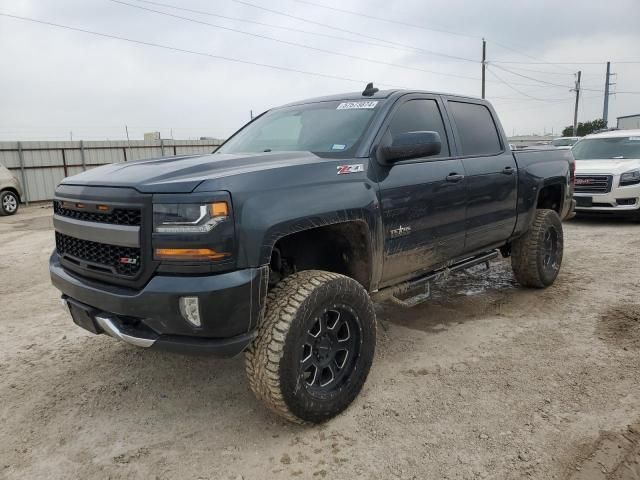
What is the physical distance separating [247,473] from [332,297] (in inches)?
39.1

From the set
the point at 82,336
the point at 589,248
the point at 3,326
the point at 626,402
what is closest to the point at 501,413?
the point at 626,402

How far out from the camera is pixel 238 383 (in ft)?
11.1

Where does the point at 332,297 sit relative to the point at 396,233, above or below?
below

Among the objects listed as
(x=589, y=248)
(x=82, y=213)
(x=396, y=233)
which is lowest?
(x=589, y=248)

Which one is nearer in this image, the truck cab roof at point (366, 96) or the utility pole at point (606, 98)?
the truck cab roof at point (366, 96)

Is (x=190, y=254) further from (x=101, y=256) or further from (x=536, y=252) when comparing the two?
(x=536, y=252)

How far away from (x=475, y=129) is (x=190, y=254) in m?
3.12

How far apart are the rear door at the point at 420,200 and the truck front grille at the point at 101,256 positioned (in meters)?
1.55

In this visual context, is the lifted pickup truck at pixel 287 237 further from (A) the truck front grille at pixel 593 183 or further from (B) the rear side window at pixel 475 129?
(A) the truck front grille at pixel 593 183

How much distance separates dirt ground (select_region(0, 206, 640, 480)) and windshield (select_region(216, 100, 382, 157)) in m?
1.62

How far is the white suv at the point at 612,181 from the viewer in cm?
935

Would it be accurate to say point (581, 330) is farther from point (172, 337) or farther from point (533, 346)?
point (172, 337)

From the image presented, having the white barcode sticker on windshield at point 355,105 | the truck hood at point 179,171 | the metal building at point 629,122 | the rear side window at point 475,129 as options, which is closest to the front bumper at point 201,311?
the truck hood at point 179,171

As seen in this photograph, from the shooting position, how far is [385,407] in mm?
3004
